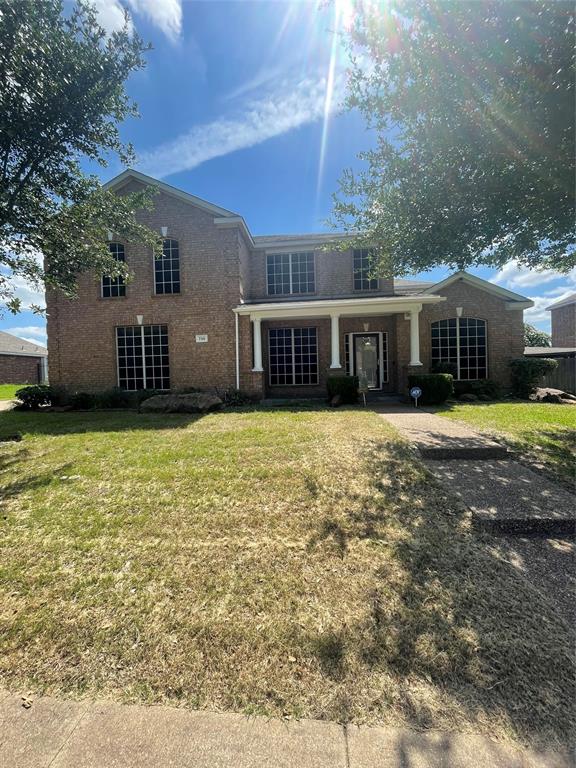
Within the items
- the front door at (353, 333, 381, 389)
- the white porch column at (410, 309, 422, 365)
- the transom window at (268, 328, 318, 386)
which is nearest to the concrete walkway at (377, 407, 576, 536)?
the white porch column at (410, 309, 422, 365)

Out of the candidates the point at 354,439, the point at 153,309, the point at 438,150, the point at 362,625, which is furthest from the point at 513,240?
the point at 153,309

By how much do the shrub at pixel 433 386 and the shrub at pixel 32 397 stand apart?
13.2 m

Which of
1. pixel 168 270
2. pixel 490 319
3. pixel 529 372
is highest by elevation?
pixel 168 270

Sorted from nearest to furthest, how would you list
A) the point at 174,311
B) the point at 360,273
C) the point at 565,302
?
the point at 174,311, the point at 360,273, the point at 565,302

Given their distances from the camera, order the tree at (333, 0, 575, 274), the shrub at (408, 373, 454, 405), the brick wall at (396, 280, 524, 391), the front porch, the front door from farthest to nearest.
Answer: the front door < the brick wall at (396, 280, 524, 391) < the front porch < the shrub at (408, 373, 454, 405) < the tree at (333, 0, 575, 274)

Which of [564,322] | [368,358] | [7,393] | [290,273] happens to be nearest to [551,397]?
[368,358]

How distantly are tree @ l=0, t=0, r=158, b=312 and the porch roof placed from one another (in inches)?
193

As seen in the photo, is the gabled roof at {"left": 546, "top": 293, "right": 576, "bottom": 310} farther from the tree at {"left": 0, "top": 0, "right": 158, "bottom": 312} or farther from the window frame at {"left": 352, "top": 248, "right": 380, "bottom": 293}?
the tree at {"left": 0, "top": 0, "right": 158, "bottom": 312}

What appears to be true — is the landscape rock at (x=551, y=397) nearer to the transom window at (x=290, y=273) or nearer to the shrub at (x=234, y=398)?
the transom window at (x=290, y=273)

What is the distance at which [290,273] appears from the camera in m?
14.9

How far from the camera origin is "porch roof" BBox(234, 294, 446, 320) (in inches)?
465

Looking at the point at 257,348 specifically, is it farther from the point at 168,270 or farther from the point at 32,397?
the point at 32,397

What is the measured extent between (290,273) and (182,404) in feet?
25.1

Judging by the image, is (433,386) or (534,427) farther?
(433,386)
